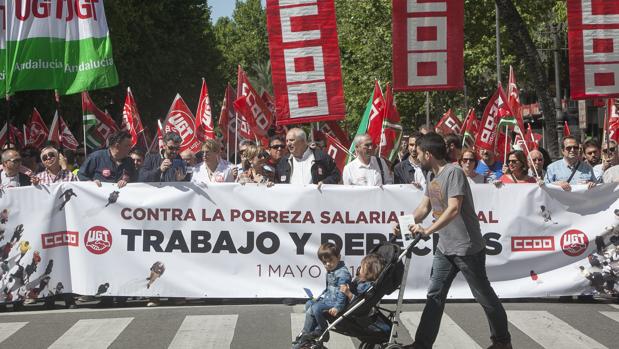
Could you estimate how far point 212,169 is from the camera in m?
12.8

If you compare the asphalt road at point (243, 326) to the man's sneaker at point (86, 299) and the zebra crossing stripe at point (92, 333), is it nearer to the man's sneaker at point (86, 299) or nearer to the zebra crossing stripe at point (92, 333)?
the zebra crossing stripe at point (92, 333)

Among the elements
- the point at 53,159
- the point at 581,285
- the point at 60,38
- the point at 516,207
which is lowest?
the point at 581,285

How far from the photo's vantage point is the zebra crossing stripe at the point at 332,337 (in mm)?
9266

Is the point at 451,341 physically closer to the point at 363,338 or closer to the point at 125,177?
the point at 363,338

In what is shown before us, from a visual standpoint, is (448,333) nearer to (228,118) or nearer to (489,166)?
(489,166)

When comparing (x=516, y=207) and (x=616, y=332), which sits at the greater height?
(x=516, y=207)

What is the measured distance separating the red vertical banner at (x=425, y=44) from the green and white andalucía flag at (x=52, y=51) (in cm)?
367

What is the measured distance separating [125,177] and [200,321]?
2.31m

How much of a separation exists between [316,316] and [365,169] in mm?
4218

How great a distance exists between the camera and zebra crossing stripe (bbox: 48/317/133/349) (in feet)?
30.7

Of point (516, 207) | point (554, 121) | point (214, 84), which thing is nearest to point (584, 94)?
point (516, 207)

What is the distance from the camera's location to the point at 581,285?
1193cm

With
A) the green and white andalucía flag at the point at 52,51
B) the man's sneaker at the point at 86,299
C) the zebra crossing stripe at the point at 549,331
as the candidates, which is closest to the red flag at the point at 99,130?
the green and white andalucía flag at the point at 52,51

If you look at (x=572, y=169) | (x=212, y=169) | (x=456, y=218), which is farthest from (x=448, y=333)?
(x=212, y=169)
